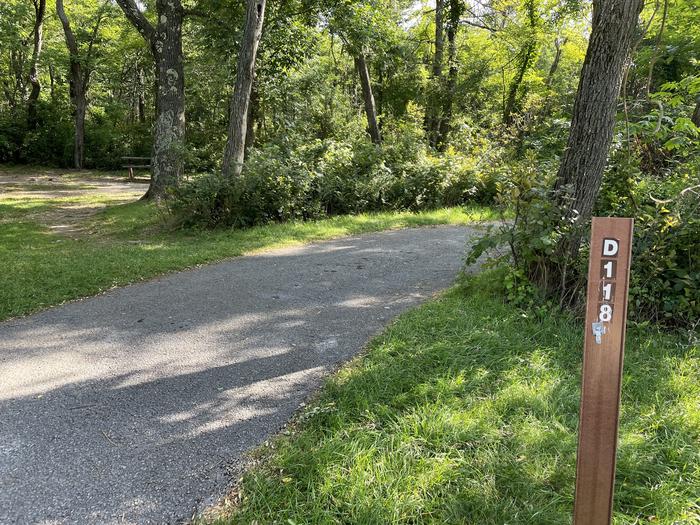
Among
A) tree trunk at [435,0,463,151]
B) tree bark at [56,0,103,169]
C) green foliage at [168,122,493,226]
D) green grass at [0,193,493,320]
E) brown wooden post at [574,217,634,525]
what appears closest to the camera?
brown wooden post at [574,217,634,525]

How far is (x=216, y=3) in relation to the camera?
11.7 metres

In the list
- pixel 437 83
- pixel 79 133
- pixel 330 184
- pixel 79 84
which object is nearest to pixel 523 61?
pixel 437 83

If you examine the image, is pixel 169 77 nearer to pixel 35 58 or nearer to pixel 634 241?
pixel 634 241

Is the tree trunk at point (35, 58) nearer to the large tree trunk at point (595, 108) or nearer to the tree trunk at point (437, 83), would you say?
the tree trunk at point (437, 83)

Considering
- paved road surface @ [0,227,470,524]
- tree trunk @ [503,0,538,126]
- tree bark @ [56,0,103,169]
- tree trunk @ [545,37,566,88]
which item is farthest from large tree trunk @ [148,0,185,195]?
tree trunk @ [545,37,566,88]

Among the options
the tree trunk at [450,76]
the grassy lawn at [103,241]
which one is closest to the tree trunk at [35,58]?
the grassy lawn at [103,241]

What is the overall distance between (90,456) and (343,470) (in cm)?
138

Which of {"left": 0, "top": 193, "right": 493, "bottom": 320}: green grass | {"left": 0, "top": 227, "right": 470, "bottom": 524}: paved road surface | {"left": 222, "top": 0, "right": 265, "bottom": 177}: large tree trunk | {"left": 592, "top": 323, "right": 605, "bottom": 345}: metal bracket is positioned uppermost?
{"left": 222, "top": 0, "right": 265, "bottom": 177}: large tree trunk

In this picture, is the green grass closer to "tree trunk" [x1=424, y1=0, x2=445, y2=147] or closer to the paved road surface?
the paved road surface

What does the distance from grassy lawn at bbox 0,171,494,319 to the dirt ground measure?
0.13 ft

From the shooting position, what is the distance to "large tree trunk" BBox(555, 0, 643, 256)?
13.5ft

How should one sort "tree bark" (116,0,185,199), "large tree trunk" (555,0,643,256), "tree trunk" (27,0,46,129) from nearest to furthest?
"large tree trunk" (555,0,643,256) → "tree bark" (116,0,185,199) → "tree trunk" (27,0,46,129)

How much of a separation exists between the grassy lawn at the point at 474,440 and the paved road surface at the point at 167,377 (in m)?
Answer: 0.33

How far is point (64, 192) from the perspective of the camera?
1659 centimetres
